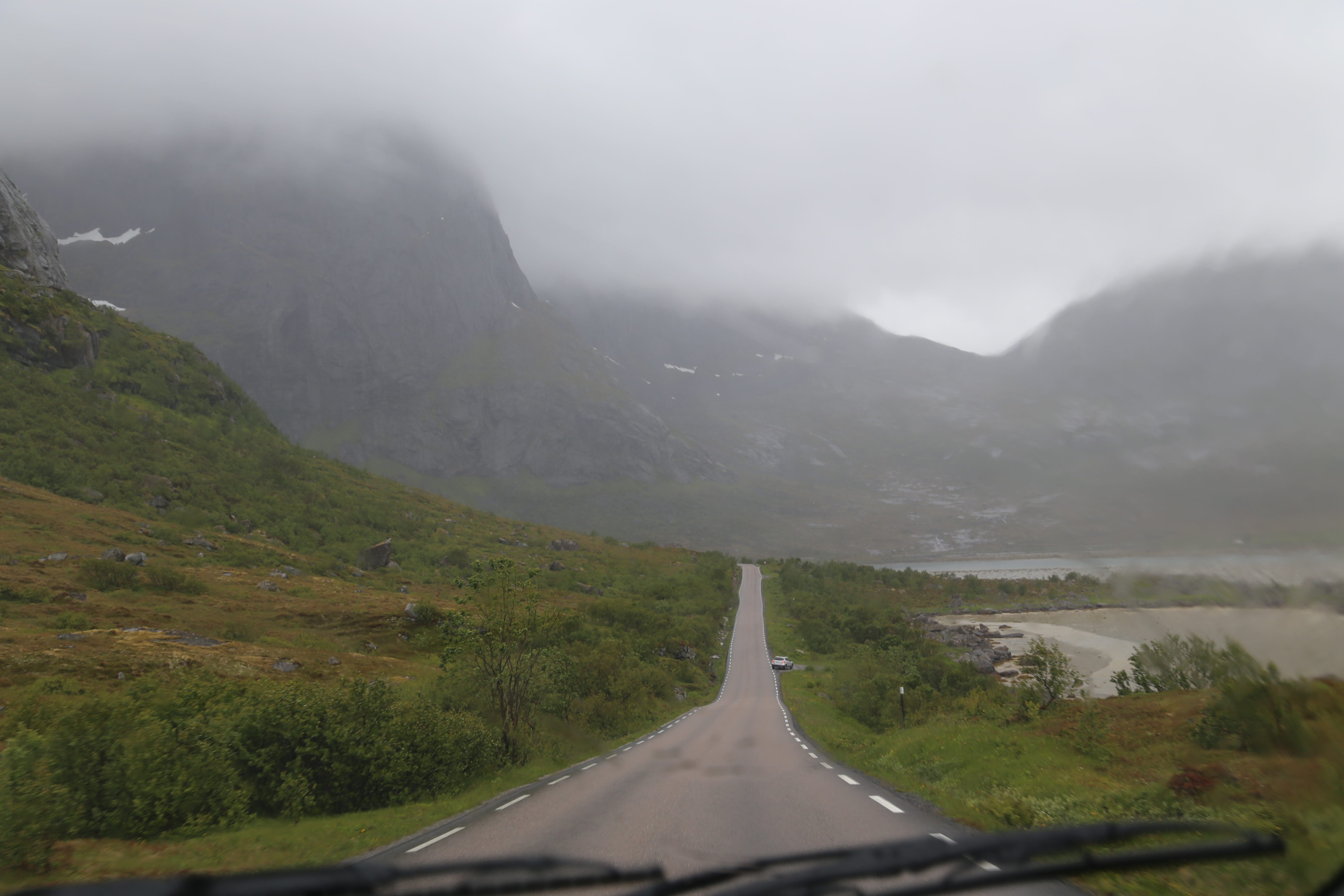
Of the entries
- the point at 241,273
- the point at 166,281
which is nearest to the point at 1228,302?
the point at 241,273

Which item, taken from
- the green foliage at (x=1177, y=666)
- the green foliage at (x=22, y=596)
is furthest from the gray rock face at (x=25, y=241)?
the green foliage at (x=1177, y=666)

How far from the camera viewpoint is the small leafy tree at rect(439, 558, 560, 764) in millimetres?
15656

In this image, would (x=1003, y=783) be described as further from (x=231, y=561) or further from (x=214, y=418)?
(x=214, y=418)

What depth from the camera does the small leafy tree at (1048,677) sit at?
1645 centimetres

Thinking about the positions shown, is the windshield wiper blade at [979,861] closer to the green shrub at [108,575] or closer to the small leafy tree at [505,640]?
the small leafy tree at [505,640]

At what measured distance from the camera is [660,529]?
633ft

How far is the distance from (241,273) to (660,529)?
528 feet

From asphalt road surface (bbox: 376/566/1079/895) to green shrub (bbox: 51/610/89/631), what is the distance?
15715mm

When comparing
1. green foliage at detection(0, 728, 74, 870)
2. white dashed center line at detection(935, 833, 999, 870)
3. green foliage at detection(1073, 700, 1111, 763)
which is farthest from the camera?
green foliage at detection(1073, 700, 1111, 763)

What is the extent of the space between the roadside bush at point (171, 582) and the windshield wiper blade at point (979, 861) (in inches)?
1213

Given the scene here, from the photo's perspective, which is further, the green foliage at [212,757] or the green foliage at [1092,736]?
the green foliage at [1092,736]

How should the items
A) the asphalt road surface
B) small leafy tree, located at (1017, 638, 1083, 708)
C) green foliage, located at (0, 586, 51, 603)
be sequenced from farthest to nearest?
green foliage, located at (0, 586, 51, 603) → small leafy tree, located at (1017, 638, 1083, 708) → the asphalt road surface

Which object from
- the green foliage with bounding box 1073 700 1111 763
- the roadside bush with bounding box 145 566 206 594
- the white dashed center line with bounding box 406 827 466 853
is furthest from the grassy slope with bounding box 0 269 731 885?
the green foliage with bounding box 1073 700 1111 763

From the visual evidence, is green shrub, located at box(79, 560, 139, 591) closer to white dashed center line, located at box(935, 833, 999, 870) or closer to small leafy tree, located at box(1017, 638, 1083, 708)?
white dashed center line, located at box(935, 833, 999, 870)
